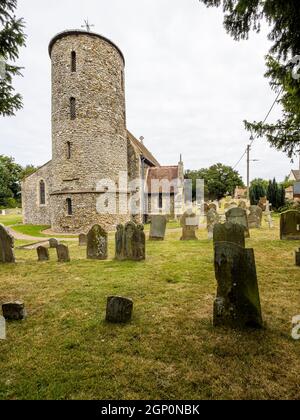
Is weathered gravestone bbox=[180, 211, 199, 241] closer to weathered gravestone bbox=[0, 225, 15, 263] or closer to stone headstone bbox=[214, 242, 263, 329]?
weathered gravestone bbox=[0, 225, 15, 263]

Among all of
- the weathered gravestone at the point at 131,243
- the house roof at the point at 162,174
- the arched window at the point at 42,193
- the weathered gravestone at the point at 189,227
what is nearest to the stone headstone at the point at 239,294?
the weathered gravestone at the point at 131,243

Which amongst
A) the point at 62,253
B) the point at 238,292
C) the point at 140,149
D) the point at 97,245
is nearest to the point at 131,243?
the point at 97,245

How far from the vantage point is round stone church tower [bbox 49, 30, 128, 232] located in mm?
17016

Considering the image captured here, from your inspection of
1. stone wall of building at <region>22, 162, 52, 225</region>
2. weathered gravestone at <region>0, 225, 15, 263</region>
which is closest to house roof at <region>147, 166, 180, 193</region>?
stone wall of building at <region>22, 162, 52, 225</region>

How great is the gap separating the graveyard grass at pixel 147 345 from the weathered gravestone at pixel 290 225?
5181mm

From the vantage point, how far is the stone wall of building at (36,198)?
73.4 feet

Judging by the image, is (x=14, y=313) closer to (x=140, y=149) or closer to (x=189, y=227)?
(x=189, y=227)

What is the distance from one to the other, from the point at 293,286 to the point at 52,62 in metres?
20.1

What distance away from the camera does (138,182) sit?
70.6 ft

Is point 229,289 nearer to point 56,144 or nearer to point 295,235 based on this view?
point 295,235

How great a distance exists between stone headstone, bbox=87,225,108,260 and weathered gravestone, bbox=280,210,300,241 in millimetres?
→ 7525

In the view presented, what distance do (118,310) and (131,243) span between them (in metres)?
4.12

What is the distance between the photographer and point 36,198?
22859mm

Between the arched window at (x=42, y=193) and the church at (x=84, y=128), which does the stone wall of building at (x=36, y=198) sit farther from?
the church at (x=84, y=128)
